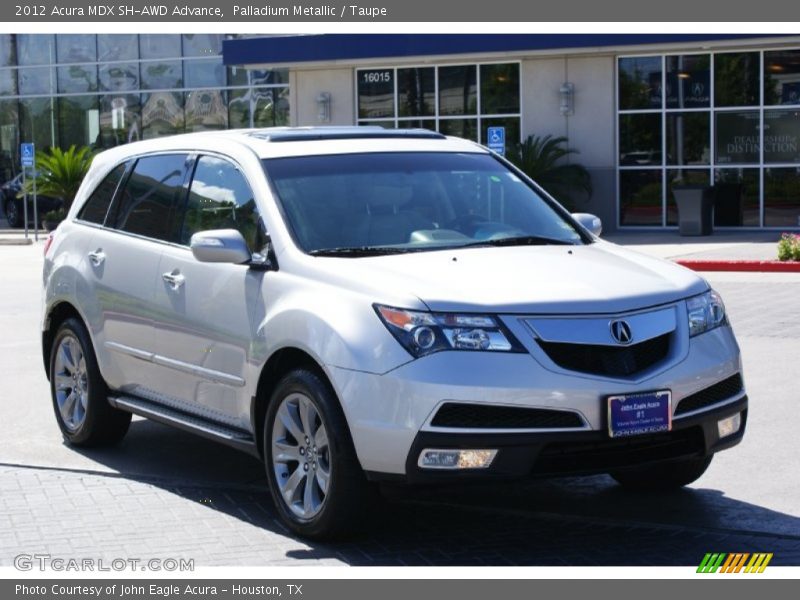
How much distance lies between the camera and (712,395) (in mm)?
6059

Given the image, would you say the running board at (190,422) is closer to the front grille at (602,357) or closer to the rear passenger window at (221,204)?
the rear passenger window at (221,204)

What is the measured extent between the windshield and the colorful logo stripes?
183 centimetres

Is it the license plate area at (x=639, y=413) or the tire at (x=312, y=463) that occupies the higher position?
the license plate area at (x=639, y=413)

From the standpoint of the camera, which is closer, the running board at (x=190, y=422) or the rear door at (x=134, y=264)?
the running board at (x=190, y=422)

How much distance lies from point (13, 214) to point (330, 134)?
3619 centimetres

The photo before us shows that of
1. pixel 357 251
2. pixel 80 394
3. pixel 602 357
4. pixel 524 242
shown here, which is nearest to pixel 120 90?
pixel 80 394

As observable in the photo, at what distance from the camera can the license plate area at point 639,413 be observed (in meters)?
5.64

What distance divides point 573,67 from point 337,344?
80.6ft

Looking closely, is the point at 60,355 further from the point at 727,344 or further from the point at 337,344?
the point at 727,344

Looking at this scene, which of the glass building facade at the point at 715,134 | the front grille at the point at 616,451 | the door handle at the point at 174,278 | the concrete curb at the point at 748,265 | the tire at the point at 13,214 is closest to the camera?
the front grille at the point at 616,451

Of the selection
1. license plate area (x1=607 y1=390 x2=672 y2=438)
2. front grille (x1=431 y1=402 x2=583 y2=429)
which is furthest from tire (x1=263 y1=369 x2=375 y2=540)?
license plate area (x1=607 y1=390 x2=672 y2=438)

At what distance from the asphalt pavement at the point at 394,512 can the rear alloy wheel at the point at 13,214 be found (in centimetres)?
3385

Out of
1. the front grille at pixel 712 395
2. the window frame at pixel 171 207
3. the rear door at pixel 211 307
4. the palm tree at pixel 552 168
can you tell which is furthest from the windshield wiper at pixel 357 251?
the palm tree at pixel 552 168

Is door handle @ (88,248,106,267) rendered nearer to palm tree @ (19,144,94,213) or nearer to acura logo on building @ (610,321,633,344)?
acura logo on building @ (610,321,633,344)
